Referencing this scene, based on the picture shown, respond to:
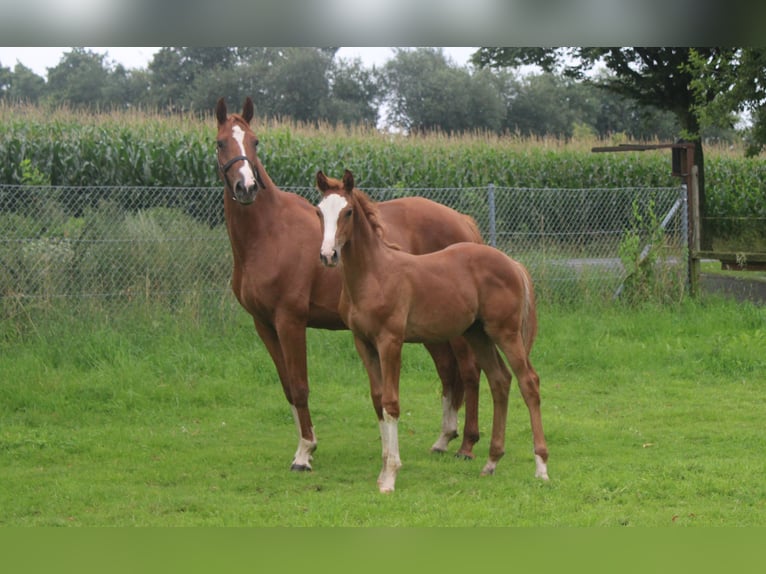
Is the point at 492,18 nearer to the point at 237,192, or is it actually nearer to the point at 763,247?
the point at 237,192

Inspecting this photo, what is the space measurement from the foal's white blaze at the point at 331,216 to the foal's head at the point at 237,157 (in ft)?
2.80

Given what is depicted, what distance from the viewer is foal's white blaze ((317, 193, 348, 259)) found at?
5.89 m

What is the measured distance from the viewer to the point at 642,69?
23.1 meters

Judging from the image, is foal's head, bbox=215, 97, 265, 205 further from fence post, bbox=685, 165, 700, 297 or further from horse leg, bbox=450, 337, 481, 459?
fence post, bbox=685, 165, 700, 297

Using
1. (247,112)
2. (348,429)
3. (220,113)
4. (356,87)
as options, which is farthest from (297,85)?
(220,113)

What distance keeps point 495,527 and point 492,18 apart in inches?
115

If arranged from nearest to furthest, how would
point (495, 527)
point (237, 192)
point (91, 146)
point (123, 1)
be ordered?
point (123, 1) < point (495, 527) < point (237, 192) < point (91, 146)

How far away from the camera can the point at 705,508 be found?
18.1ft

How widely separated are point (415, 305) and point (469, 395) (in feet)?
4.15

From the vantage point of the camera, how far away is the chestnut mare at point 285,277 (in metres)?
7.01

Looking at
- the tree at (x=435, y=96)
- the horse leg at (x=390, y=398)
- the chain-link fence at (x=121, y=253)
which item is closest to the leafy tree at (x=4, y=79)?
the tree at (x=435, y=96)

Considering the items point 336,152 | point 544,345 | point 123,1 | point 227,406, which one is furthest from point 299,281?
point 336,152

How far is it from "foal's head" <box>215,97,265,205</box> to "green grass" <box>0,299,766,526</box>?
2.12m

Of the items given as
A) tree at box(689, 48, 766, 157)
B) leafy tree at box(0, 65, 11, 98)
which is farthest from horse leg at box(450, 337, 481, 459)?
leafy tree at box(0, 65, 11, 98)
